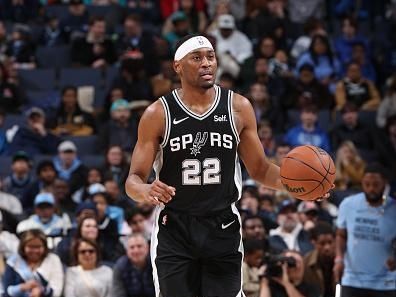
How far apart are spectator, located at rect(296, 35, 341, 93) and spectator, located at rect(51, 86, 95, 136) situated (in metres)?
3.11

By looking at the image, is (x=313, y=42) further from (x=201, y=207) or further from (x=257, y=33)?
(x=201, y=207)

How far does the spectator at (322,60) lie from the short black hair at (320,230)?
4564mm

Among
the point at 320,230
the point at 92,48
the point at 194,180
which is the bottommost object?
the point at 320,230

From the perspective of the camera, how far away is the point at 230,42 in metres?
14.8

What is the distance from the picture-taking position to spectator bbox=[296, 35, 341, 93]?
14531 millimetres

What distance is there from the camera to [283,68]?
14445mm

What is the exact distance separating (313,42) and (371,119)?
5.08 feet

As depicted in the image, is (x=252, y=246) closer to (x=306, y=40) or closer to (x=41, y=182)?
(x=41, y=182)

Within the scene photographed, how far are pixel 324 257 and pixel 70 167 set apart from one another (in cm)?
376

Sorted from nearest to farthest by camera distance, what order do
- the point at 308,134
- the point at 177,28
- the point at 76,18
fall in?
the point at 308,134
the point at 177,28
the point at 76,18

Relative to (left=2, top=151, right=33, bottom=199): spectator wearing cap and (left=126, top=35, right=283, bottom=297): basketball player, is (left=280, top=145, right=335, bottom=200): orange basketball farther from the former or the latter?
(left=2, top=151, right=33, bottom=199): spectator wearing cap

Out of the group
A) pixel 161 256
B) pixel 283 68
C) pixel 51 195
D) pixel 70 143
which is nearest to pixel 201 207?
pixel 161 256

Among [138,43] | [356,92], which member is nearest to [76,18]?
[138,43]

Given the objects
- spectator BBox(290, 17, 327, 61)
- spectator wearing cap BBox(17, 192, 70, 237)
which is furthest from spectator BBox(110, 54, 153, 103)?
spectator wearing cap BBox(17, 192, 70, 237)
